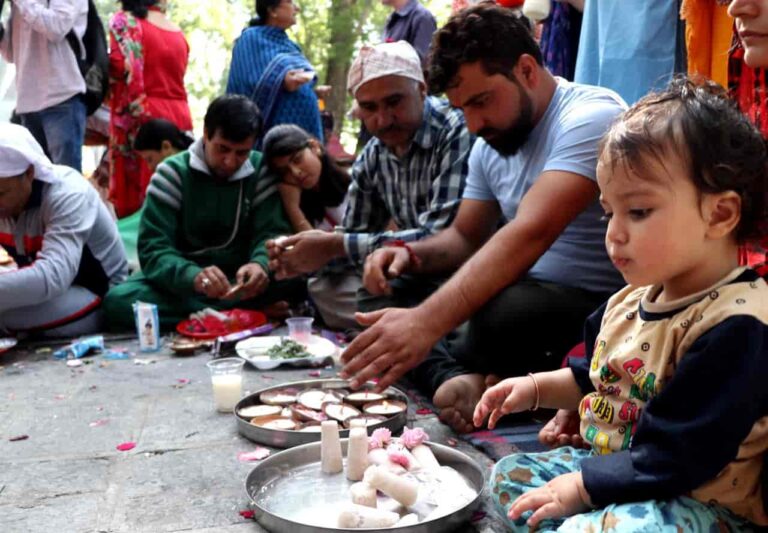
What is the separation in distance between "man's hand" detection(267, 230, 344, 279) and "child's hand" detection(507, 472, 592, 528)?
194 cm

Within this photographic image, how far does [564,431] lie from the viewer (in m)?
1.81

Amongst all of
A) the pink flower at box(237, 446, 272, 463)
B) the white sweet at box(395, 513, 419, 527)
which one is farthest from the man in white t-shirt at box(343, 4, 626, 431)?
the white sweet at box(395, 513, 419, 527)

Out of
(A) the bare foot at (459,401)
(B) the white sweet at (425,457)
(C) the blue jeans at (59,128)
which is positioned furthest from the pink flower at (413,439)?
(C) the blue jeans at (59,128)

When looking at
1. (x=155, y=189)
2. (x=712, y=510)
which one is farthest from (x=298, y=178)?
(x=712, y=510)

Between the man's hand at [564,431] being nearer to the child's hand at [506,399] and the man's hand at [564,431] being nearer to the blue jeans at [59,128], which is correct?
the child's hand at [506,399]

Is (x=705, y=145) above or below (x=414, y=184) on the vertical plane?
above

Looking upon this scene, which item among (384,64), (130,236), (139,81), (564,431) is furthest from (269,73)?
(564,431)

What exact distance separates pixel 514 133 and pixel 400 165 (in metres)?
0.83

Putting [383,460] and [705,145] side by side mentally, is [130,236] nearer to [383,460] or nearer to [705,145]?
[383,460]

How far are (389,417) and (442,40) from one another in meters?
1.24

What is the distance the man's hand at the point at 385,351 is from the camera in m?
2.10

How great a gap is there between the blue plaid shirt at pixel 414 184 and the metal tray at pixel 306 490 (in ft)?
4.09

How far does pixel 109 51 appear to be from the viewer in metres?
4.93

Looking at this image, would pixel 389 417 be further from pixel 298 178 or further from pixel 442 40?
pixel 298 178
